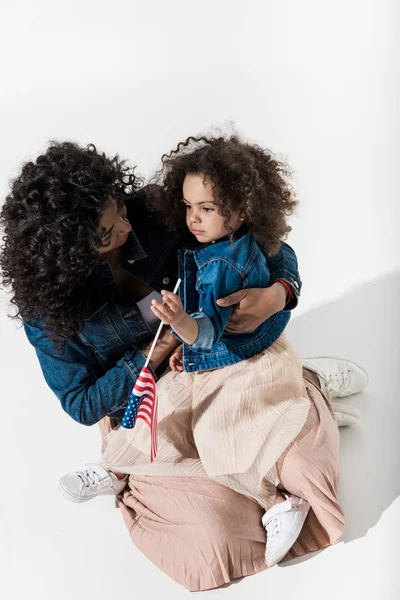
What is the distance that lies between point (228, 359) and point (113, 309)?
12.6 inches

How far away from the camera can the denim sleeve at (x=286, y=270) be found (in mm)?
2254

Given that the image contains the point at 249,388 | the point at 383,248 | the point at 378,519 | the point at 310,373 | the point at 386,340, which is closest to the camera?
the point at 249,388

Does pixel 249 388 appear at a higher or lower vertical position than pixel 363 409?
higher

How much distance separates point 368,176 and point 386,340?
0.90m

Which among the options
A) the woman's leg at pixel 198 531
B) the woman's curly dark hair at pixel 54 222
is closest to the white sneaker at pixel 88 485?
the woman's leg at pixel 198 531

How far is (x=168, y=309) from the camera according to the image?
6.14ft

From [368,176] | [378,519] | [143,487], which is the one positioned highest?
[368,176]

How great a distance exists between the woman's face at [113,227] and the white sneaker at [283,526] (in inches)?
A: 31.9

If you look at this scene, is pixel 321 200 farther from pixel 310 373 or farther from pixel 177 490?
pixel 177 490

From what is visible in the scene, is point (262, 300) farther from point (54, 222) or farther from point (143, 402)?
point (54, 222)

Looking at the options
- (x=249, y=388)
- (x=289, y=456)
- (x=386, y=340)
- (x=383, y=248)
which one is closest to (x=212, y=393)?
(x=249, y=388)

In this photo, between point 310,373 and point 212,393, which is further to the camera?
point 310,373

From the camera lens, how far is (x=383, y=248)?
3291mm

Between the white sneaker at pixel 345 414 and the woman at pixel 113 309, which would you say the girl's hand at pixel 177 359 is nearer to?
the woman at pixel 113 309
